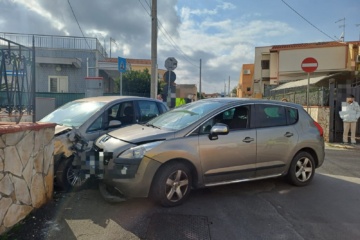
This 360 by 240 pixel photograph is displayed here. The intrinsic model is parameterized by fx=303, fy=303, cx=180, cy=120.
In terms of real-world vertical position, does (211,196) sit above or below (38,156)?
below

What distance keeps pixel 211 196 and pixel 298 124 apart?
7.07ft

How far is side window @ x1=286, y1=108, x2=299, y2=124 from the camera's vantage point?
5590 mm

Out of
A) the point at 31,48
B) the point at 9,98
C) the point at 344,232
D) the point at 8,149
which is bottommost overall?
the point at 344,232

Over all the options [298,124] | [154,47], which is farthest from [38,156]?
[154,47]

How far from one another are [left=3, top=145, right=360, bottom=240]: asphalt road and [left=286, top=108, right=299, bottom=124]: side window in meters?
1.22

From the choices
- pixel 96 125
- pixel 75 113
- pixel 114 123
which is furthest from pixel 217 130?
pixel 75 113

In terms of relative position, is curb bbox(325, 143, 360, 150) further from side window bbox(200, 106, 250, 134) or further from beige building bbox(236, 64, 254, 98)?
beige building bbox(236, 64, 254, 98)

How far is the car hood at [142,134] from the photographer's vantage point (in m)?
4.40

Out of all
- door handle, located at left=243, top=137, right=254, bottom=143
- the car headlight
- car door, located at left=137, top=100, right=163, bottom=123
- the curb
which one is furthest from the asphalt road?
the curb

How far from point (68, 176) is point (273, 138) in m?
3.52

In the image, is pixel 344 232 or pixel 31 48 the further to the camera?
pixel 31 48

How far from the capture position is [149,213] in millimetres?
4184

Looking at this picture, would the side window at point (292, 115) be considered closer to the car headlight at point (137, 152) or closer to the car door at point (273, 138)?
the car door at point (273, 138)

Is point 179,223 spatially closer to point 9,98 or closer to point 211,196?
point 211,196
